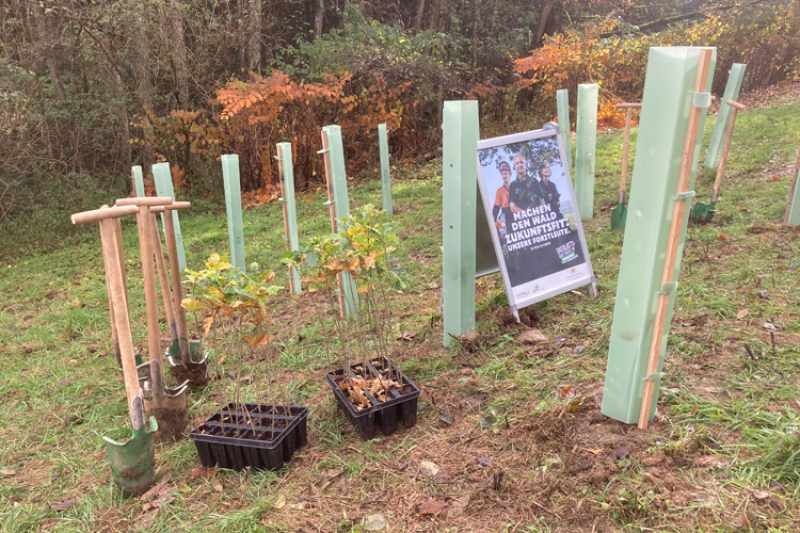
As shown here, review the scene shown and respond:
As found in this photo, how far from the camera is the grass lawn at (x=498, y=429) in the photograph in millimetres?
2258

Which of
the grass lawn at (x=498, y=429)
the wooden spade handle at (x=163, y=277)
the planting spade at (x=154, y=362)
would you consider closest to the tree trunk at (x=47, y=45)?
the grass lawn at (x=498, y=429)

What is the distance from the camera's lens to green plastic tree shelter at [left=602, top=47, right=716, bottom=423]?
7.17ft

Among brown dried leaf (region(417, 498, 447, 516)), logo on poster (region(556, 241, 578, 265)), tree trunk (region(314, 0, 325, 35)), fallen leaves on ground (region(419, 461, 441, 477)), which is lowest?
fallen leaves on ground (region(419, 461, 441, 477))

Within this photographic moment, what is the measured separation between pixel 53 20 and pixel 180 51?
7.94 feet

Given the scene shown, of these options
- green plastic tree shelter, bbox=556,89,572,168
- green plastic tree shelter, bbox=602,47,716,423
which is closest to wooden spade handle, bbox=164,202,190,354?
green plastic tree shelter, bbox=602,47,716,423

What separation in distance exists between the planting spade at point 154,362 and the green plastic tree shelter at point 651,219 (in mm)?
2395

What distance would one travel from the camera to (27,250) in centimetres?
910

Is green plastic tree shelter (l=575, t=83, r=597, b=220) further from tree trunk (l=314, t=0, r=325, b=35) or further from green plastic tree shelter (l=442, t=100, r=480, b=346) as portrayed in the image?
tree trunk (l=314, t=0, r=325, b=35)

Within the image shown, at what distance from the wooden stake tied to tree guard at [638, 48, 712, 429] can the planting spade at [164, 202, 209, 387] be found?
2.76 m

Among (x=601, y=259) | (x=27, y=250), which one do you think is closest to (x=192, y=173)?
(x=27, y=250)

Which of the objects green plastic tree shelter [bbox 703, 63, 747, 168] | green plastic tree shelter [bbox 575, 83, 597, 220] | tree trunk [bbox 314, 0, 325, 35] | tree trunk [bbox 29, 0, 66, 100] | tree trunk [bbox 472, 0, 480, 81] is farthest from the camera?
tree trunk [bbox 472, 0, 480, 81]

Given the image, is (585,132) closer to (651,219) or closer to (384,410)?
(651,219)

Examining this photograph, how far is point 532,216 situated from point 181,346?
269 centimetres

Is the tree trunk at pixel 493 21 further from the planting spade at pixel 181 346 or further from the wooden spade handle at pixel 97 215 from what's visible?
the wooden spade handle at pixel 97 215
